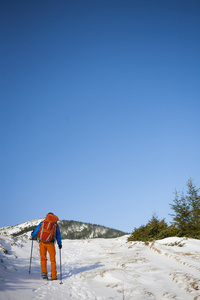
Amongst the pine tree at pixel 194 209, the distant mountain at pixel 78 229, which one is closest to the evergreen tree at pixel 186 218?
the pine tree at pixel 194 209

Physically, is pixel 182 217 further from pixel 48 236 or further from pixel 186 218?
pixel 48 236

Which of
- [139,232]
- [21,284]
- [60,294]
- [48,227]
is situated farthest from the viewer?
[139,232]

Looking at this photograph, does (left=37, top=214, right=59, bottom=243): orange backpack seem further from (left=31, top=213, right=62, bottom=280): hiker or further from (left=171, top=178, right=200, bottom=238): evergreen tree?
(left=171, top=178, right=200, bottom=238): evergreen tree

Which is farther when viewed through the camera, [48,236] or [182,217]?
[182,217]

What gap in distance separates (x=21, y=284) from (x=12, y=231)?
74.6 meters

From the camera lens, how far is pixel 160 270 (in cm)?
598

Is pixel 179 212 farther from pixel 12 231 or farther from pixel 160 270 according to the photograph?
pixel 12 231

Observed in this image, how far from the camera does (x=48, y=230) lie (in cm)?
669

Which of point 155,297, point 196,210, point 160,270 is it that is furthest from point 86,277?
point 196,210

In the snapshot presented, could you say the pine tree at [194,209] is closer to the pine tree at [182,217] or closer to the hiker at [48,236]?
the pine tree at [182,217]

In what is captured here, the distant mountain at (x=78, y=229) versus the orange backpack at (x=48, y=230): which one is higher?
the orange backpack at (x=48, y=230)

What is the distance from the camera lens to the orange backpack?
21.6ft

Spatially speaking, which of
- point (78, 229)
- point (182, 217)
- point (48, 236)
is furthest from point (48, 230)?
point (78, 229)

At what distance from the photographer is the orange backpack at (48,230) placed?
21.6ft
